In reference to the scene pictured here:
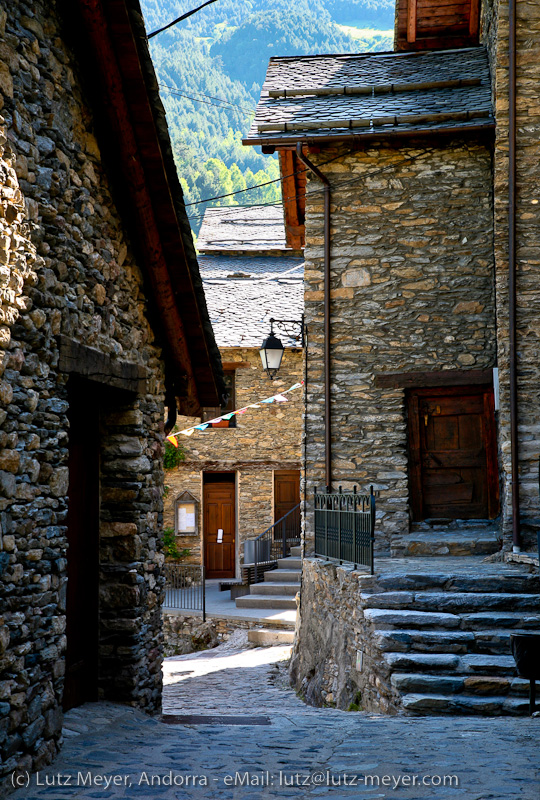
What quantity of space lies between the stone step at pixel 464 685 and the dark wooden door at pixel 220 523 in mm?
13345

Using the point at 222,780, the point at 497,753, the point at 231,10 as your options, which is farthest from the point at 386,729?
the point at 231,10

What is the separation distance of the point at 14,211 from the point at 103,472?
89.8 inches

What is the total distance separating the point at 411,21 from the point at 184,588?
37.9 ft

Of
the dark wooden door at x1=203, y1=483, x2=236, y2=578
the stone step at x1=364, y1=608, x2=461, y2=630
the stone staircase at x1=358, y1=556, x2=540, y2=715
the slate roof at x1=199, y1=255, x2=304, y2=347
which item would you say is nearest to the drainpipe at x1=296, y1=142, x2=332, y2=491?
the stone staircase at x1=358, y1=556, x2=540, y2=715

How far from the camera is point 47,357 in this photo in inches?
161

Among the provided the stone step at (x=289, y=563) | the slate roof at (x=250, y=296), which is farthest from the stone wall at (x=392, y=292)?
the slate roof at (x=250, y=296)

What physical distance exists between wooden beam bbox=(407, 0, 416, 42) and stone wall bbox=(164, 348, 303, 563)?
768cm

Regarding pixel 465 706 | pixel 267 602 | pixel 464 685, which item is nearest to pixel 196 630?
pixel 267 602

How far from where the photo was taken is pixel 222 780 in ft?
12.1

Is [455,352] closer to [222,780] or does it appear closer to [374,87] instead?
[374,87]

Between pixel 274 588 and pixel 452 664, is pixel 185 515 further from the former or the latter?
pixel 452 664

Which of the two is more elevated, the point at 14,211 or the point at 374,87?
the point at 374,87

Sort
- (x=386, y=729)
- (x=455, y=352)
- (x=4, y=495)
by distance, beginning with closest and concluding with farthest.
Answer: (x=4, y=495), (x=386, y=729), (x=455, y=352)

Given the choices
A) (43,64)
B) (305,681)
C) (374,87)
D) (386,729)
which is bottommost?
(305,681)
